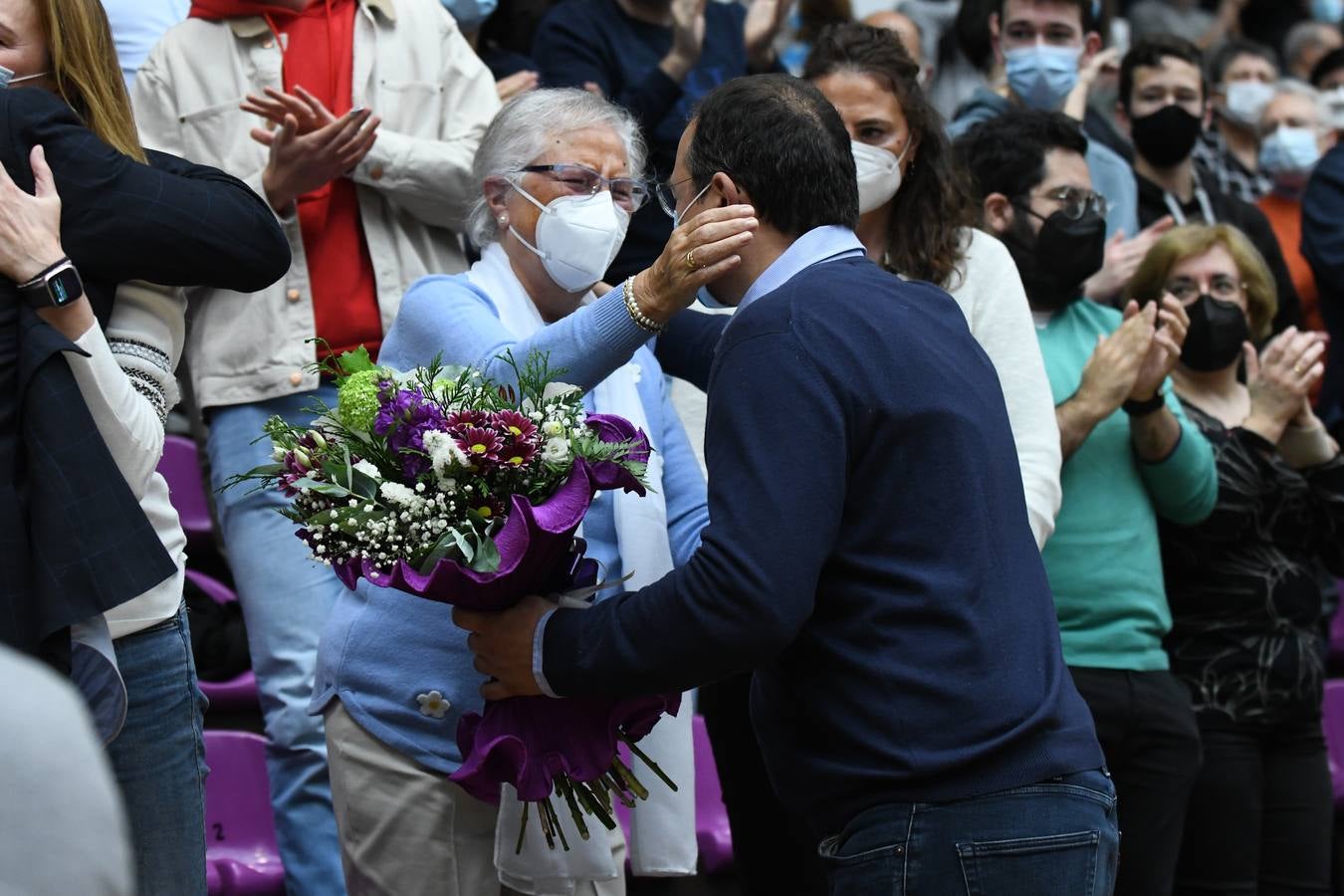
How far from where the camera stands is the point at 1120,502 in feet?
14.0

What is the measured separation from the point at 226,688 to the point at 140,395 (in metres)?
2.05

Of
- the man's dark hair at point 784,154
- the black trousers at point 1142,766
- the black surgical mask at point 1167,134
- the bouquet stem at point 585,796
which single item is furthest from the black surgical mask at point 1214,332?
the bouquet stem at point 585,796

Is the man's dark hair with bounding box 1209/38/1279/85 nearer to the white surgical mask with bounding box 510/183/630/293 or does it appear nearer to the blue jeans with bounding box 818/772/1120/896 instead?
the white surgical mask with bounding box 510/183/630/293

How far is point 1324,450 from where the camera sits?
15.5 ft

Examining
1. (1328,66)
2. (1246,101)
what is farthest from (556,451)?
(1328,66)

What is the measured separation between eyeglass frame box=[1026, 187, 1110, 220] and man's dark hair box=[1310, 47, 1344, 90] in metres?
3.76

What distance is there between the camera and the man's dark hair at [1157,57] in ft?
19.6

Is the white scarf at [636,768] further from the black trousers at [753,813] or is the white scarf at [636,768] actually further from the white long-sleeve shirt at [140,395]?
the white long-sleeve shirt at [140,395]

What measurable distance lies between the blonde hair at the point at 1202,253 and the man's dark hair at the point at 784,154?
2.10 metres

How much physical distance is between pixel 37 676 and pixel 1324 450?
12.8 ft

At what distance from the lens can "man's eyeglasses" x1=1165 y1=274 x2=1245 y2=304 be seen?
4.71m

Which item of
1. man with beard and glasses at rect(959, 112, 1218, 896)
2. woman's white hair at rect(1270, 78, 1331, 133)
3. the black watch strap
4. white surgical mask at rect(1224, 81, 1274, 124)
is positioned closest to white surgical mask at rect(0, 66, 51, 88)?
man with beard and glasses at rect(959, 112, 1218, 896)

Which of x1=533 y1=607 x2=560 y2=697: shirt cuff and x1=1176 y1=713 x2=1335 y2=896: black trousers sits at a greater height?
x1=533 y1=607 x2=560 y2=697: shirt cuff

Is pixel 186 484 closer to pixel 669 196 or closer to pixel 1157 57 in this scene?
pixel 669 196
